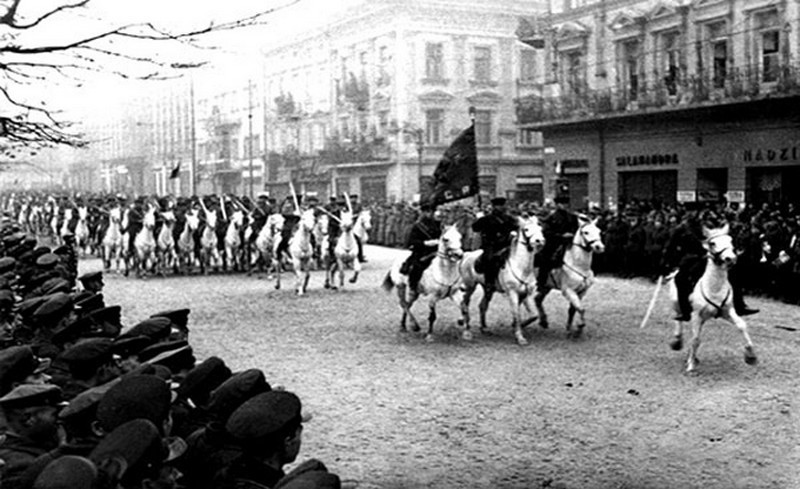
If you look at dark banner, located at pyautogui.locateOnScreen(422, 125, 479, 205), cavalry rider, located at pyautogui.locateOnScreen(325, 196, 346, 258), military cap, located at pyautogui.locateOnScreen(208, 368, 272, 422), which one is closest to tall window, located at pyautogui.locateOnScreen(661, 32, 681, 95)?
cavalry rider, located at pyautogui.locateOnScreen(325, 196, 346, 258)

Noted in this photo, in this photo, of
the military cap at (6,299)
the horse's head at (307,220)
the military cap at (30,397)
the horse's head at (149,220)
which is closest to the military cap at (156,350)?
the military cap at (30,397)

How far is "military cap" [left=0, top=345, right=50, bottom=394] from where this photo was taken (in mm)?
5512

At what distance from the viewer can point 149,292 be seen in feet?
71.7

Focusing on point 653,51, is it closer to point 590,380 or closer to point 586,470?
point 590,380

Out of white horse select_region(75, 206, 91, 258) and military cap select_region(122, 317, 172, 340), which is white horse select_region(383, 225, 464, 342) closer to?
military cap select_region(122, 317, 172, 340)

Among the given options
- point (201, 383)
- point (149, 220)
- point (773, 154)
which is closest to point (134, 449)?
point (201, 383)

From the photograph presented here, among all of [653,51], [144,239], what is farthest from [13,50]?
[653,51]

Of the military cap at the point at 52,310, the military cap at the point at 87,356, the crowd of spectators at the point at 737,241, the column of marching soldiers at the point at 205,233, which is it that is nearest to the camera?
the military cap at the point at 87,356

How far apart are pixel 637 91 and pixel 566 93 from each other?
4.33 meters

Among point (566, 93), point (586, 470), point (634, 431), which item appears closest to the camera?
point (586, 470)

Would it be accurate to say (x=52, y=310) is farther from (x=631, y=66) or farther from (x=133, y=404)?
(x=631, y=66)

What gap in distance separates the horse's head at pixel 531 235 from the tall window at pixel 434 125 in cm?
3365

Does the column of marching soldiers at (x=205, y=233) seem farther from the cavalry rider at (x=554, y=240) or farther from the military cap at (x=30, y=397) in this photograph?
the military cap at (x=30, y=397)

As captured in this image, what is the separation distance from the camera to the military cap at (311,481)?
3.65m
